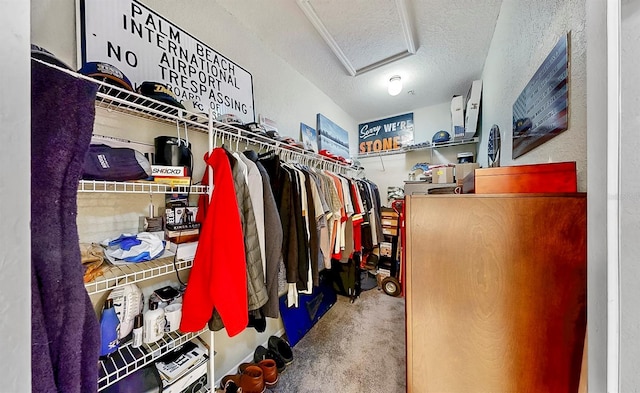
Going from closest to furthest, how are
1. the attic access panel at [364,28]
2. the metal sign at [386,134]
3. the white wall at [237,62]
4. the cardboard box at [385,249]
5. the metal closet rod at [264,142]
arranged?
the white wall at [237,62]
the metal closet rod at [264,142]
the attic access panel at [364,28]
the cardboard box at [385,249]
the metal sign at [386,134]

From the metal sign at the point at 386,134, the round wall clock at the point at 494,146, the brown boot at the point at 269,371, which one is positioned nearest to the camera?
the brown boot at the point at 269,371

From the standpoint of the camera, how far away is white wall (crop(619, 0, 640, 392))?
1.04ft

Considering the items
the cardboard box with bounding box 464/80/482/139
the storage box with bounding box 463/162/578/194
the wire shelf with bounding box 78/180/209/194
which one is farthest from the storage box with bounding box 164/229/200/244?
the cardboard box with bounding box 464/80/482/139

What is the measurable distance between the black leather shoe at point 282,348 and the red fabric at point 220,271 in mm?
848

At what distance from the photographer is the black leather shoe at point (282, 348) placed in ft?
4.82

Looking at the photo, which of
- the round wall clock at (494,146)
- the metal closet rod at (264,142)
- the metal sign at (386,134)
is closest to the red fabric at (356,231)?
the metal closet rod at (264,142)

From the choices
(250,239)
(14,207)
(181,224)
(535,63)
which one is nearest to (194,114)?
(181,224)

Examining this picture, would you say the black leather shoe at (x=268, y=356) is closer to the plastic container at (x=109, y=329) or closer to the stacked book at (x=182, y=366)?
the stacked book at (x=182, y=366)

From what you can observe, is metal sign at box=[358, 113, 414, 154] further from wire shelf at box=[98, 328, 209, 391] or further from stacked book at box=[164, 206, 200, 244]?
wire shelf at box=[98, 328, 209, 391]

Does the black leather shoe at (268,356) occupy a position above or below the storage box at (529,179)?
below

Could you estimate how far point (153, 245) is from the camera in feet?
2.69

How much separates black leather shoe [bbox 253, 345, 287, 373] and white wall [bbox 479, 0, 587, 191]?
1.79 meters

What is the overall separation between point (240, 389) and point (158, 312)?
72 centimetres

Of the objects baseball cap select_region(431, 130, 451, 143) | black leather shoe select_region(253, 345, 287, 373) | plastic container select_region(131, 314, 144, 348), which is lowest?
black leather shoe select_region(253, 345, 287, 373)
